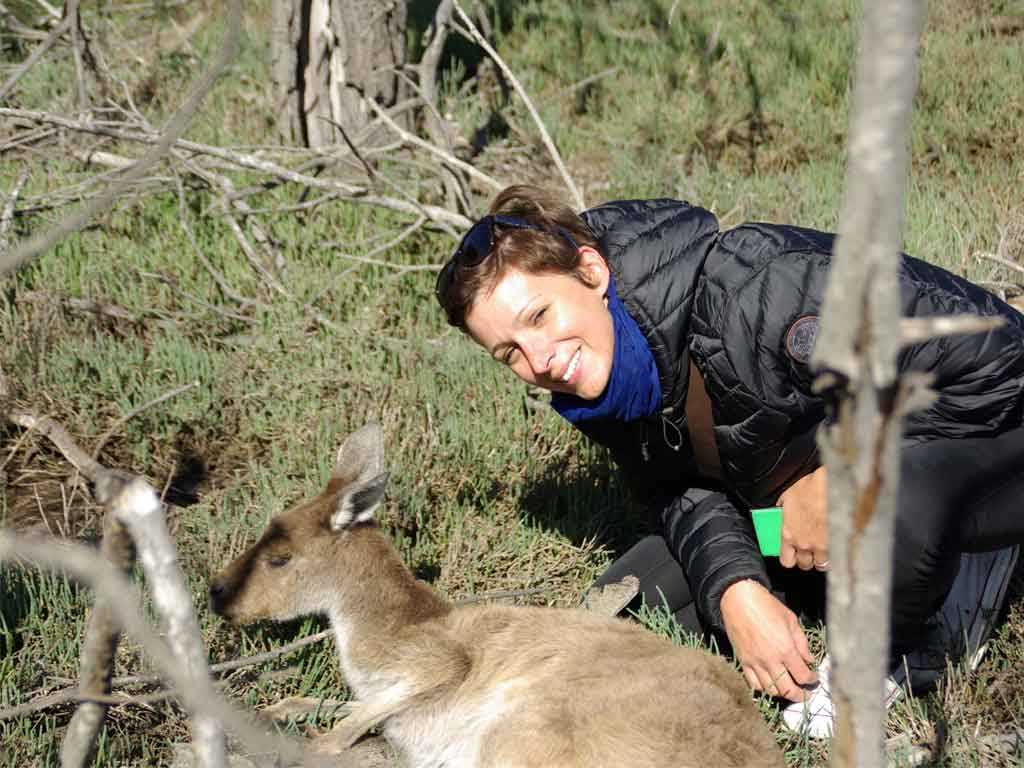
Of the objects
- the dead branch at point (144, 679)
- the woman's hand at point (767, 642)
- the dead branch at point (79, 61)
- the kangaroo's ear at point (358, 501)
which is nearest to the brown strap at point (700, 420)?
the woman's hand at point (767, 642)

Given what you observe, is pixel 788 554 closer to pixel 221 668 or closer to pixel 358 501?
pixel 358 501

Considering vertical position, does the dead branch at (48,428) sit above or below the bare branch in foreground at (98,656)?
below

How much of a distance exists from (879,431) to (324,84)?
5099 mm

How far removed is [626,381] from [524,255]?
18.8 inches

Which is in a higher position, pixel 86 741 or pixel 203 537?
pixel 86 741

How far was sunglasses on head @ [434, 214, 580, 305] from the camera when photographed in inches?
129

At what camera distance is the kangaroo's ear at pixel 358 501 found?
342 cm

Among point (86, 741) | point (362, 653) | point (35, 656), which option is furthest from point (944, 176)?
point (86, 741)

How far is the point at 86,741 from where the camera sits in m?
1.91

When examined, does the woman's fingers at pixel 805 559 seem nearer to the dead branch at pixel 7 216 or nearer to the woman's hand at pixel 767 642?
the woman's hand at pixel 767 642

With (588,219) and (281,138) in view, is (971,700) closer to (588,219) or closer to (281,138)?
(588,219)

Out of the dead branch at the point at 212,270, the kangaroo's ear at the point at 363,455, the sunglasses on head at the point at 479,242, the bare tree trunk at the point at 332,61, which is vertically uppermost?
the bare tree trunk at the point at 332,61

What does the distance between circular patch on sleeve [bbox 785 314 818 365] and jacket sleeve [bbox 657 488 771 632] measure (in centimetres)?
72

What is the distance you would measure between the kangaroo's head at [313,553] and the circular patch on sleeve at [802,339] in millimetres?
1277
